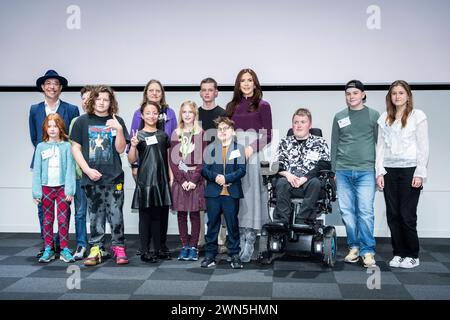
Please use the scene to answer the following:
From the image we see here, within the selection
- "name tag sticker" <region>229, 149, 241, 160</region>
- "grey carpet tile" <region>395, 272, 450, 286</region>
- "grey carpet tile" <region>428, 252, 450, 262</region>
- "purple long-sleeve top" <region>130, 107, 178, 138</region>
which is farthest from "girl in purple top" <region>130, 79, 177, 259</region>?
"grey carpet tile" <region>428, 252, 450, 262</region>

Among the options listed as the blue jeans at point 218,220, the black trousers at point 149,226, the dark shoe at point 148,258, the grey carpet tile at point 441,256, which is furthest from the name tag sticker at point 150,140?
the grey carpet tile at point 441,256

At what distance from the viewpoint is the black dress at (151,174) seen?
12.9 feet

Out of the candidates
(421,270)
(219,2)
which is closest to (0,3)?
(219,2)

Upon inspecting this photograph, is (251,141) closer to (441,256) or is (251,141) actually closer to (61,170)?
(61,170)

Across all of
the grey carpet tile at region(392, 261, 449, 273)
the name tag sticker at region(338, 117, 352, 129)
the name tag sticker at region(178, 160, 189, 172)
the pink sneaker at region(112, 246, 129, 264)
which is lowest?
the grey carpet tile at region(392, 261, 449, 273)

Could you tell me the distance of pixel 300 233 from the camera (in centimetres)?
403

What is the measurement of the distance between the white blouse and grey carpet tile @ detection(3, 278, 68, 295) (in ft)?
8.27

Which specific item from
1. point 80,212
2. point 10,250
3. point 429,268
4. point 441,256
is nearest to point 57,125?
point 80,212

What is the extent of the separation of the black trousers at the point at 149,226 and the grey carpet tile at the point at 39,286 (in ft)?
2.48

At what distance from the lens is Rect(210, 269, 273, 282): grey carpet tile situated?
11.6 ft

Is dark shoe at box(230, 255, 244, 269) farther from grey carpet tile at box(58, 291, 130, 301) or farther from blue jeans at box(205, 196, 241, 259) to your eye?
grey carpet tile at box(58, 291, 130, 301)

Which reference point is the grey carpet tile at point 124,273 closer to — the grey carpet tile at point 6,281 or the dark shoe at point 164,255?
the dark shoe at point 164,255

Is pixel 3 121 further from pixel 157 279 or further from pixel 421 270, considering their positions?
pixel 421 270
